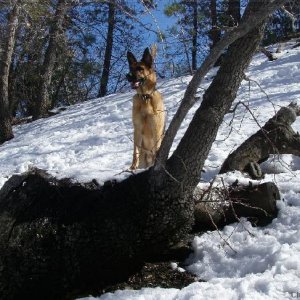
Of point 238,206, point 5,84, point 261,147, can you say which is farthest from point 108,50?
point 238,206

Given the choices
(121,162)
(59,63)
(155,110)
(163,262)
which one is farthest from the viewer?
(59,63)

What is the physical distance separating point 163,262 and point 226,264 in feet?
1.93

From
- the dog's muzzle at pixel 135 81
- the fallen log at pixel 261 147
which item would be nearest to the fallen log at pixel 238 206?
the fallen log at pixel 261 147

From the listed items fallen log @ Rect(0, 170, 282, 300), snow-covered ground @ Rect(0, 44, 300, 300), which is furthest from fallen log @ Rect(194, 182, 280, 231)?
fallen log @ Rect(0, 170, 282, 300)

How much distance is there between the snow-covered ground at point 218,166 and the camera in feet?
11.1

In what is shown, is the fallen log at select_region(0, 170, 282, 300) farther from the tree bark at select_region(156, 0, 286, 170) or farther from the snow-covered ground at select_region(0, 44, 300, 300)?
the tree bark at select_region(156, 0, 286, 170)

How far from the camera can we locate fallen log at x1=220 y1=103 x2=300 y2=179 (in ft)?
18.5

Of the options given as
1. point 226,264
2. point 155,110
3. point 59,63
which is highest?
point 59,63

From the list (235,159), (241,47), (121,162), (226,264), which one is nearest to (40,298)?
(226,264)

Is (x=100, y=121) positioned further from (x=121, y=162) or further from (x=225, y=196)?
(x=225, y=196)

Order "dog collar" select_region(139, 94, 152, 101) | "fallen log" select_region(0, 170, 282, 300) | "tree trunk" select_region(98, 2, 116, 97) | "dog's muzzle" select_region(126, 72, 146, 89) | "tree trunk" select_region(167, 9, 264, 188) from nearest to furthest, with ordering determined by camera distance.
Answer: "fallen log" select_region(0, 170, 282, 300), "tree trunk" select_region(167, 9, 264, 188), "dog's muzzle" select_region(126, 72, 146, 89), "dog collar" select_region(139, 94, 152, 101), "tree trunk" select_region(98, 2, 116, 97)

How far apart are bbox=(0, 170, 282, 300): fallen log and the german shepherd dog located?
2.21 metres

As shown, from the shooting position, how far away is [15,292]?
3.55 metres

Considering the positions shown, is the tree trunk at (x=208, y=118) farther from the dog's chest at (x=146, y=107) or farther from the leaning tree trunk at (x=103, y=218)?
the dog's chest at (x=146, y=107)
